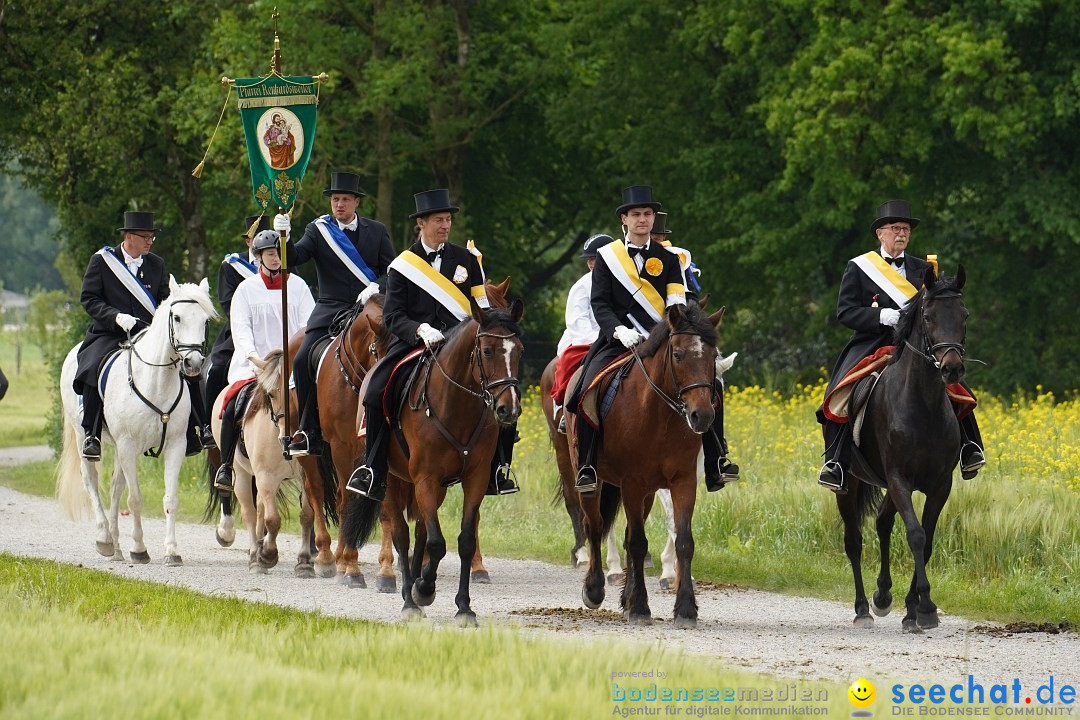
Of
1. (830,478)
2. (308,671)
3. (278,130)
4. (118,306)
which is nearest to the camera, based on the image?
(308,671)

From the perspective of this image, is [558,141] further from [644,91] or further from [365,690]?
[365,690]

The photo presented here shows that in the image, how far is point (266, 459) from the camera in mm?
14688

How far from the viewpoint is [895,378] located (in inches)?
440

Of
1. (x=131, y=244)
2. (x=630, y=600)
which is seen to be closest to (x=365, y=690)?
(x=630, y=600)

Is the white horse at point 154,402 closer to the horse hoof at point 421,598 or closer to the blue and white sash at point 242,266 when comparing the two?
the blue and white sash at point 242,266

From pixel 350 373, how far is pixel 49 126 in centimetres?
2168

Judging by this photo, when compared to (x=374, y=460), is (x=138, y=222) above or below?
above

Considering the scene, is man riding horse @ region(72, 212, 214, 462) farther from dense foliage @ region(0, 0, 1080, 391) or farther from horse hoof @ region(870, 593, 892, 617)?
dense foliage @ region(0, 0, 1080, 391)

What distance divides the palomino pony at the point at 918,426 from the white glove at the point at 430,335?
10.3ft

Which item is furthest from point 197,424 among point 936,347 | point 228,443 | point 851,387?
point 936,347

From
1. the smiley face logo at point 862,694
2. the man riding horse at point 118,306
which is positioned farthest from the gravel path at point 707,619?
the man riding horse at point 118,306

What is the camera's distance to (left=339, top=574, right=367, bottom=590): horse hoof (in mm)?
13125

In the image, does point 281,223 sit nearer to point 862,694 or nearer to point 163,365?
point 163,365

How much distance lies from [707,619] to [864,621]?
110cm
